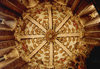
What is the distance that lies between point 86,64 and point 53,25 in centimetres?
340

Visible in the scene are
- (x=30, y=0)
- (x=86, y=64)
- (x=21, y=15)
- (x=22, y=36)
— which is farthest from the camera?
(x=22, y=36)

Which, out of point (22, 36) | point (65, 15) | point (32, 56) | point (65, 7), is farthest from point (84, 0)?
point (32, 56)

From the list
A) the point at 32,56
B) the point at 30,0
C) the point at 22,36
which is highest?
the point at 30,0

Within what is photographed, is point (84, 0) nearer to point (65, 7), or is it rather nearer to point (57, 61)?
point (65, 7)

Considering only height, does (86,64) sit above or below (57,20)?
below

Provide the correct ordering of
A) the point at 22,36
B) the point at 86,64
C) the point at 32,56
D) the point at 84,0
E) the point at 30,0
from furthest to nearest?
the point at 32,56
the point at 22,36
the point at 30,0
the point at 86,64
the point at 84,0

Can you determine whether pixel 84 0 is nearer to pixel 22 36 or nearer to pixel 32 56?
pixel 22 36

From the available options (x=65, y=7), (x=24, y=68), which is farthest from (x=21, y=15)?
(x=24, y=68)

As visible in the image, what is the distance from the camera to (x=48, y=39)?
572cm

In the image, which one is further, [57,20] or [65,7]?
[57,20]

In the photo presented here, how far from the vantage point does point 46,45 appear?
19.2ft

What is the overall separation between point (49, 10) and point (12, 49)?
3.48 m

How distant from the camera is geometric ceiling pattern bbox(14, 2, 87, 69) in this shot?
5234 millimetres

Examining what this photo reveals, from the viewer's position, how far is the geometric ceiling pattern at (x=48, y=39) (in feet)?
17.2
